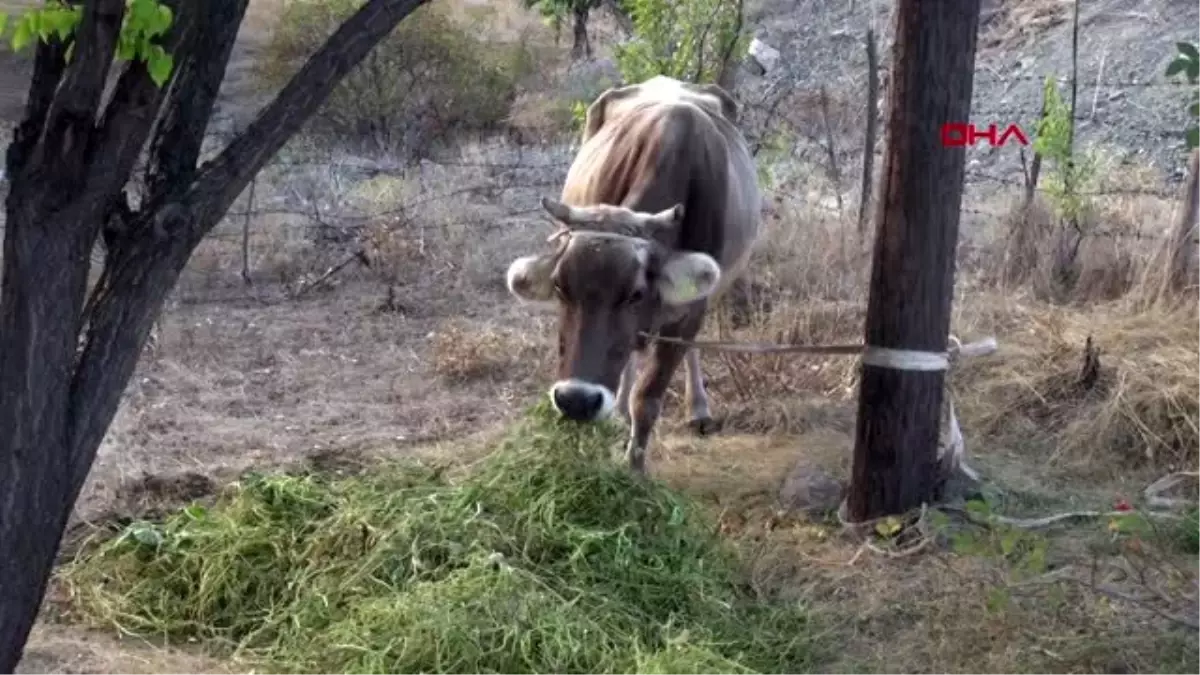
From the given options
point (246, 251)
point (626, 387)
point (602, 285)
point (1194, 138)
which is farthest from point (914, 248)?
point (246, 251)

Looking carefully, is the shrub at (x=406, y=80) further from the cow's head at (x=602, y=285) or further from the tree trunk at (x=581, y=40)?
the cow's head at (x=602, y=285)

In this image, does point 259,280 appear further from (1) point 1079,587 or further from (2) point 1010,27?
(2) point 1010,27

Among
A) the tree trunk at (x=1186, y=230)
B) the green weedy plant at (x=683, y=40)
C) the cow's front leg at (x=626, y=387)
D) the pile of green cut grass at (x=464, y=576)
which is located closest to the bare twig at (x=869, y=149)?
the green weedy plant at (x=683, y=40)

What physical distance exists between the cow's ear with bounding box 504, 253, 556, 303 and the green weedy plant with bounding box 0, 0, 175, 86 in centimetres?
244

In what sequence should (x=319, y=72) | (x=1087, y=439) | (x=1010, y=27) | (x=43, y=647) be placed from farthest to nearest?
(x=1010, y=27)
(x=1087, y=439)
(x=43, y=647)
(x=319, y=72)

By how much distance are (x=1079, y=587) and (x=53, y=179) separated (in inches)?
133

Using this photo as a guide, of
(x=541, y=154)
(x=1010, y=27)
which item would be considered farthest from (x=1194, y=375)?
(x=1010, y=27)

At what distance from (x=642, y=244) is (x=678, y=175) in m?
0.76

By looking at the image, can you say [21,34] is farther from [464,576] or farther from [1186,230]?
[1186,230]

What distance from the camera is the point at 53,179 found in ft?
12.2

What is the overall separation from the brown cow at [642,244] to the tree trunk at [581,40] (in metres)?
16.5

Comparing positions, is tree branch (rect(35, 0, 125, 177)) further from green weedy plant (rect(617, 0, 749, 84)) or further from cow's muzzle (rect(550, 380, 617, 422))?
green weedy plant (rect(617, 0, 749, 84))

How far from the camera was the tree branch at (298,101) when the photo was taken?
13.0ft

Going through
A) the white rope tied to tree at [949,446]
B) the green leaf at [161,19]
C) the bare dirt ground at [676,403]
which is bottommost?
the bare dirt ground at [676,403]
